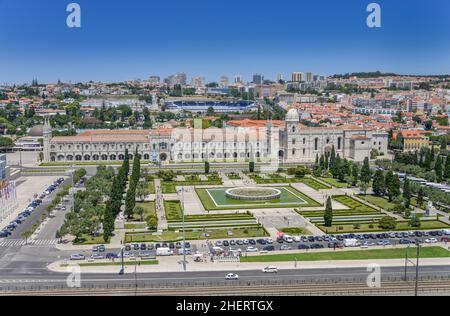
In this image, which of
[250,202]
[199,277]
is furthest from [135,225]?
[199,277]

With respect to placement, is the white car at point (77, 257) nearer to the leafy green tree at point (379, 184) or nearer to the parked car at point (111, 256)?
the parked car at point (111, 256)

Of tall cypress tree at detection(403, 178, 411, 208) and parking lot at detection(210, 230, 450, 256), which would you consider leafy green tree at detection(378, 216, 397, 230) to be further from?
tall cypress tree at detection(403, 178, 411, 208)

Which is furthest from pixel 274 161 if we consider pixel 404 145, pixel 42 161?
pixel 42 161

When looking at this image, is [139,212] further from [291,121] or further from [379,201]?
[291,121]

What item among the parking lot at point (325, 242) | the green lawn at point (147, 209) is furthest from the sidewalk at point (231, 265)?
the green lawn at point (147, 209)

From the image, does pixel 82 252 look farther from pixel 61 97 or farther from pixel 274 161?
pixel 61 97

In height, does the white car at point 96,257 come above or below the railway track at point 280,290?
below
